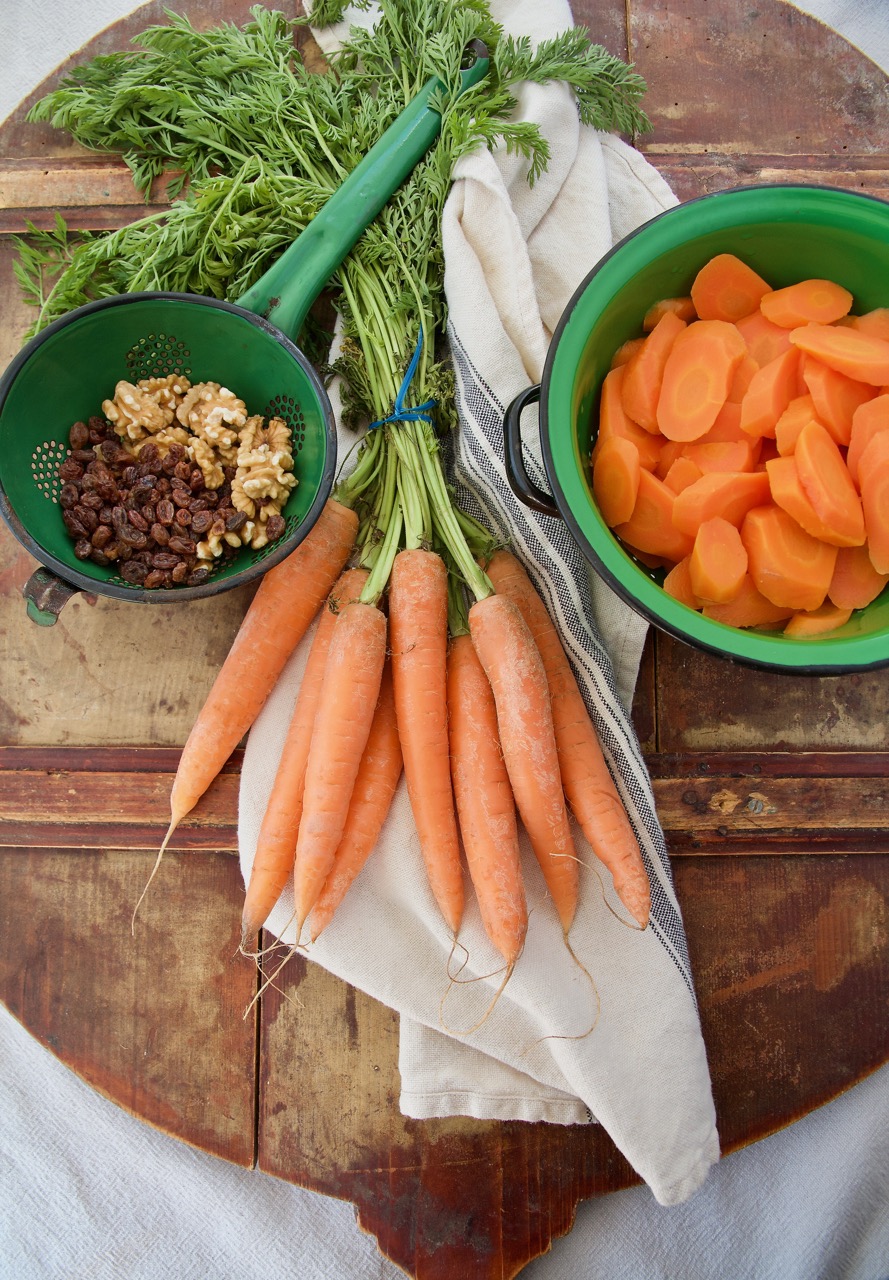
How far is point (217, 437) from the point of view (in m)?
1.42

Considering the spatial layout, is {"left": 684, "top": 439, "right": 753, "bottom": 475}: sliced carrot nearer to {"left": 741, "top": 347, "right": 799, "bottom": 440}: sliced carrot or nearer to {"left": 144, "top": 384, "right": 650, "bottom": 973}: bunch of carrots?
{"left": 741, "top": 347, "right": 799, "bottom": 440}: sliced carrot

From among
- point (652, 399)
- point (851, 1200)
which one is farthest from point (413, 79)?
point (851, 1200)

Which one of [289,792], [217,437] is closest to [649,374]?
[217,437]

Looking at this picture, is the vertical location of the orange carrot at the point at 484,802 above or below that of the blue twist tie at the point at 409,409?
below

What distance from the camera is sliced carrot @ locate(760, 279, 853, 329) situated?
50.4 inches

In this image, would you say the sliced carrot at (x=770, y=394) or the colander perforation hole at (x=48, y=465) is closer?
the sliced carrot at (x=770, y=394)

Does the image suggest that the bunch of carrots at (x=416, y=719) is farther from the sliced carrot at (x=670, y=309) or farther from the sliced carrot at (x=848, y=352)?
the sliced carrot at (x=848, y=352)

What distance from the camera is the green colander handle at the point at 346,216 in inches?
56.6

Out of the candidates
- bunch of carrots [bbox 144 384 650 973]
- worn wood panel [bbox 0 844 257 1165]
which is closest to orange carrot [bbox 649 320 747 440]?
bunch of carrots [bbox 144 384 650 973]

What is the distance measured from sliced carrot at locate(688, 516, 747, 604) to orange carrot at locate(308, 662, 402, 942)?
61cm

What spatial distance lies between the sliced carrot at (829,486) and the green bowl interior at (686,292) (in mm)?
131

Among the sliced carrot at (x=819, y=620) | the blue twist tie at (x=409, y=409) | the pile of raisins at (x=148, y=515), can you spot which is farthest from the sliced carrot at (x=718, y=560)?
the pile of raisins at (x=148, y=515)

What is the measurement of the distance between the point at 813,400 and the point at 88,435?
3.74 ft

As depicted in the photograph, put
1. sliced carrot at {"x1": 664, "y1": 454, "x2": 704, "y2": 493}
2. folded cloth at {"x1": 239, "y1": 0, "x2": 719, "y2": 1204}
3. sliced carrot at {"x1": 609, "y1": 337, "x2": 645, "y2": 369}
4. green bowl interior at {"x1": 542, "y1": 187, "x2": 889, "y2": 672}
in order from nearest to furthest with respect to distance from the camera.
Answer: green bowl interior at {"x1": 542, "y1": 187, "x2": 889, "y2": 672}
sliced carrot at {"x1": 664, "y1": 454, "x2": 704, "y2": 493}
sliced carrot at {"x1": 609, "y1": 337, "x2": 645, "y2": 369}
folded cloth at {"x1": 239, "y1": 0, "x2": 719, "y2": 1204}
